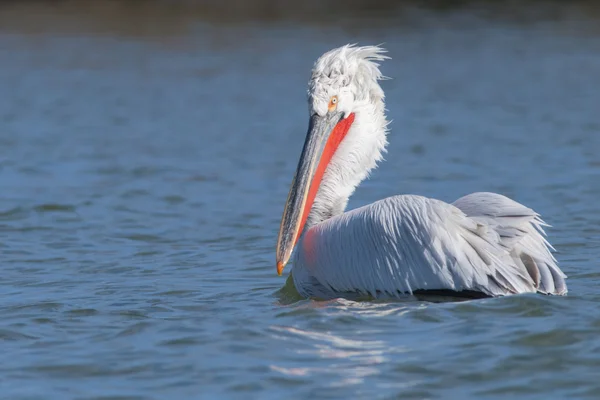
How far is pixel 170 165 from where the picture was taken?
34.8 ft

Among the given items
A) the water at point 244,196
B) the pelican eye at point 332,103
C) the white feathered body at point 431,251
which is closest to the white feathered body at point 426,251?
the white feathered body at point 431,251

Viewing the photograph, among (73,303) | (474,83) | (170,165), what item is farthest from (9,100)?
(73,303)

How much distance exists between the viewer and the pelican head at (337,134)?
6195 millimetres

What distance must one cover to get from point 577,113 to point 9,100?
7.02 m

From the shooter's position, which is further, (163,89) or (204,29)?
(204,29)

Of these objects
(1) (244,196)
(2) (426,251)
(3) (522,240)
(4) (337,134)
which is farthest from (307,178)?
(1) (244,196)

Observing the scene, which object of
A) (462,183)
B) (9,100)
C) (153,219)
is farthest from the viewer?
(9,100)

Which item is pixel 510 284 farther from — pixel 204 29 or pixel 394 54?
pixel 204 29

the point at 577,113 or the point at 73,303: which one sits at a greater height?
the point at 577,113

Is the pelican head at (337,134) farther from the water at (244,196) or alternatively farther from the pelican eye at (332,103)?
the water at (244,196)

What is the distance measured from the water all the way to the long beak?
1.09 ft

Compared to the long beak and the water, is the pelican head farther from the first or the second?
the water

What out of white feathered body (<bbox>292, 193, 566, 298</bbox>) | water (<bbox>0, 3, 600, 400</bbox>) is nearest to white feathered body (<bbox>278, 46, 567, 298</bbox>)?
white feathered body (<bbox>292, 193, 566, 298</bbox>)

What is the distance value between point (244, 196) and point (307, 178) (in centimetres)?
319
